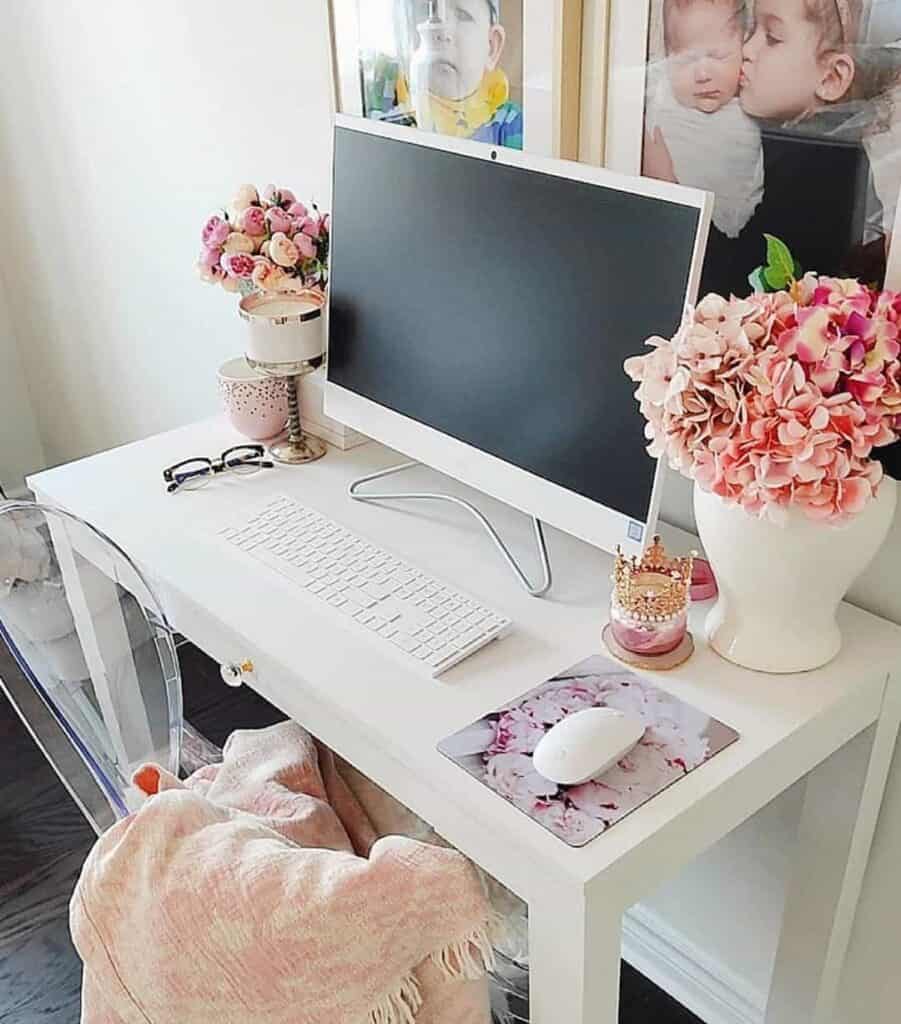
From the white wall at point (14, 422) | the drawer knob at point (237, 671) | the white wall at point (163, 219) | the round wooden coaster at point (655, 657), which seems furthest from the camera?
the white wall at point (14, 422)

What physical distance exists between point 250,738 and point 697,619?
56cm

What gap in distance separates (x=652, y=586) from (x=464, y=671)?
0.71 feet

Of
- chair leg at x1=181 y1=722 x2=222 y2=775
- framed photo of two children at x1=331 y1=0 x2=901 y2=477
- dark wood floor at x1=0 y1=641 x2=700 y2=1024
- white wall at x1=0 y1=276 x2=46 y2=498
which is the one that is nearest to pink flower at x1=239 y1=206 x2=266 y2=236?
framed photo of two children at x1=331 y1=0 x2=901 y2=477

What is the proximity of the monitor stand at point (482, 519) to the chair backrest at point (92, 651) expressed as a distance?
344mm

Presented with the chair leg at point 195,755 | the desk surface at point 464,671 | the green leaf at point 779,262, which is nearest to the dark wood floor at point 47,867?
the chair leg at point 195,755

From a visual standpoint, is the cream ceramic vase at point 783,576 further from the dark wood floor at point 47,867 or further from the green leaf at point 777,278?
the dark wood floor at point 47,867

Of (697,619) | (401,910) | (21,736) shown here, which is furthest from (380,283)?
(21,736)

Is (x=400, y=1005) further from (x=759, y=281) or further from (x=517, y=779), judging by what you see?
(x=759, y=281)

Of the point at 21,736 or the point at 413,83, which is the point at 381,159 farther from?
the point at 21,736

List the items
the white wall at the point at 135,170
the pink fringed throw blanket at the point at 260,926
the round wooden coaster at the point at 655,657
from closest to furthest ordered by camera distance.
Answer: the pink fringed throw blanket at the point at 260,926
the round wooden coaster at the point at 655,657
the white wall at the point at 135,170

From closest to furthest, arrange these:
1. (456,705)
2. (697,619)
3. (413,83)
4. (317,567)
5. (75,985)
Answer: (456,705) < (697,619) < (317,567) < (413,83) < (75,985)

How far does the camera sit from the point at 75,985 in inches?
70.9

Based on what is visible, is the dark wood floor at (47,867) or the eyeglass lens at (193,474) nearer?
the eyeglass lens at (193,474)

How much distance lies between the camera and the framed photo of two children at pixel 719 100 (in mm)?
1104
